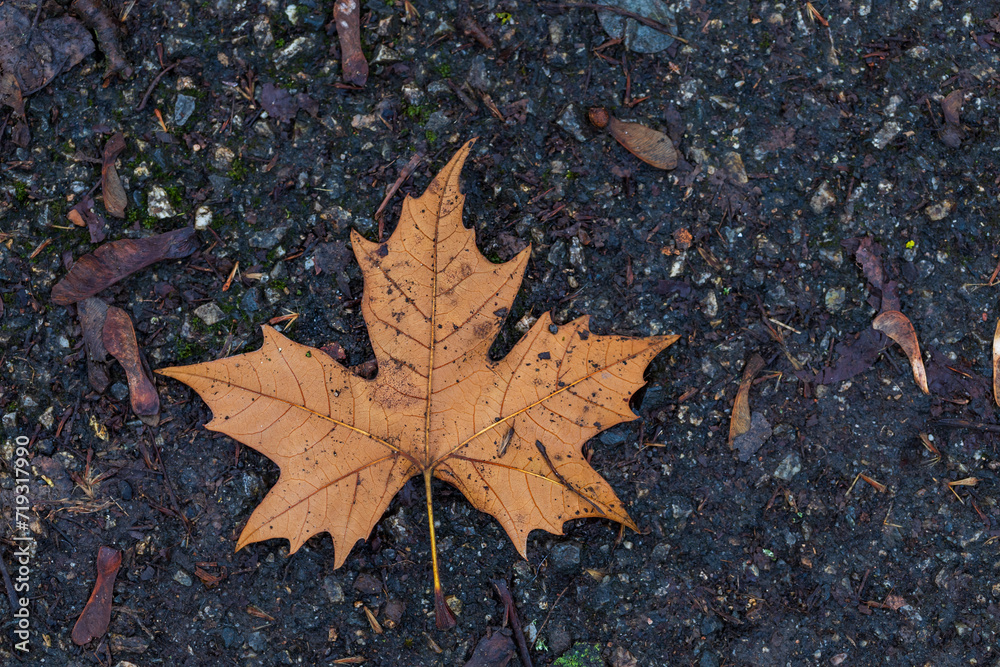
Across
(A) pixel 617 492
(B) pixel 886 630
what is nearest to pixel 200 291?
(A) pixel 617 492

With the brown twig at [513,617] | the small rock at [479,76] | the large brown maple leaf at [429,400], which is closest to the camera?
the large brown maple leaf at [429,400]

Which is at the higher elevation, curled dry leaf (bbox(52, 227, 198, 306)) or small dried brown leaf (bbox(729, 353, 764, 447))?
curled dry leaf (bbox(52, 227, 198, 306))

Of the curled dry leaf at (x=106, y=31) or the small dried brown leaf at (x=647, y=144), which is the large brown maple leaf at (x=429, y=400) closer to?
the small dried brown leaf at (x=647, y=144)

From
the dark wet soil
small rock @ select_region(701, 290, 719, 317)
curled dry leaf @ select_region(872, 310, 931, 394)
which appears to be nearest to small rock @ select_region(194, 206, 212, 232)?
the dark wet soil

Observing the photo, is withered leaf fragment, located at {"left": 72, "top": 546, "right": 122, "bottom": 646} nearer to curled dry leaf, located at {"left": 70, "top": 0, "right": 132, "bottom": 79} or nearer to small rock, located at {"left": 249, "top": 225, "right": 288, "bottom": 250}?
small rock, located at {"left": 249, "top": 225, "right": 288, "bottom": 250}

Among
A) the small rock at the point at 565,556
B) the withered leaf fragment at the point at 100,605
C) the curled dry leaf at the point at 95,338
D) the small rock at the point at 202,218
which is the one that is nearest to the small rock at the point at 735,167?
the small rock at the point at 565,556

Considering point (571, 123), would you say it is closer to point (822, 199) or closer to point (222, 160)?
point (822, 199)
